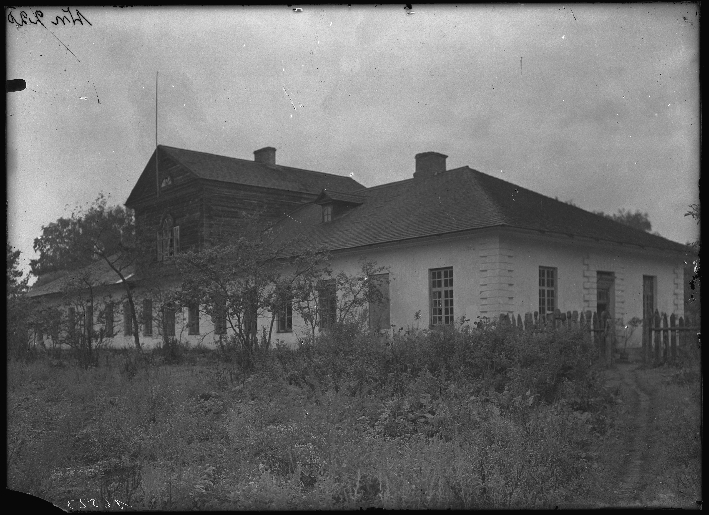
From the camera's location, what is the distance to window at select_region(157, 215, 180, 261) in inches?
804

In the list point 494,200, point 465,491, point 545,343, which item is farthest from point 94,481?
point 494,200

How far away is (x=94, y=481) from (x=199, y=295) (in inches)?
286

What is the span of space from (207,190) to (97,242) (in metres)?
3.63

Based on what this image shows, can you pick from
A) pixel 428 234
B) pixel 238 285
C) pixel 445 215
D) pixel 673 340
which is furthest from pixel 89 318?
pixel 673 340

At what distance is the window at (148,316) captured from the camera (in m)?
20.8

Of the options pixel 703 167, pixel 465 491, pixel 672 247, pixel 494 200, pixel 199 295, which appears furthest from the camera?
pixel 672 247

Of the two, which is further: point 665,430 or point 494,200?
point 494,200

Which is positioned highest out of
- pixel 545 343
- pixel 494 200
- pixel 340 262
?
pixel 494 200

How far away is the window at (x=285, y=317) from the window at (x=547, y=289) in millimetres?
7701

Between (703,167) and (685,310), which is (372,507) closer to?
(703,167)

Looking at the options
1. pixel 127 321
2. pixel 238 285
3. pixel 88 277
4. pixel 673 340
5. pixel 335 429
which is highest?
pixel 88 277

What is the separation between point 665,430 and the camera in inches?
376

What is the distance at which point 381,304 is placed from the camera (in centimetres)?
1861

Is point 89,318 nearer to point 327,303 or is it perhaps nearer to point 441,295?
point 327,303
